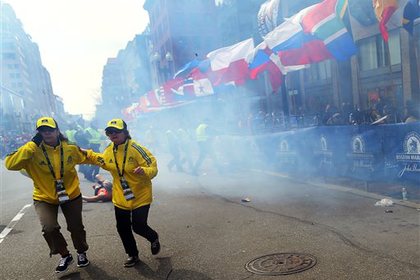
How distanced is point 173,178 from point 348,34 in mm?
5038

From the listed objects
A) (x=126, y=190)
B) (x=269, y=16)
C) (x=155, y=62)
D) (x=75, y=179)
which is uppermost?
(x=155, y=62)

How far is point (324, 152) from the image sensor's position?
24.8 ft

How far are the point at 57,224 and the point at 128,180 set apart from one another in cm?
77

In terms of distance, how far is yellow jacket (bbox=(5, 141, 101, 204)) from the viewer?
3.39 meters

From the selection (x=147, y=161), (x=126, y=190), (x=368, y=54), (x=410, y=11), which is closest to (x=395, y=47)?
(x=368, y=54)

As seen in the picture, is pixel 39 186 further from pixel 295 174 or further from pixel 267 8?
pixel 267 8

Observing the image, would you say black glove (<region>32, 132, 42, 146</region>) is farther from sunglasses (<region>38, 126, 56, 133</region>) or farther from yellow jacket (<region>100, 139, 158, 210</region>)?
yellow jacket (<region>100, 139, 158, 210</region>)

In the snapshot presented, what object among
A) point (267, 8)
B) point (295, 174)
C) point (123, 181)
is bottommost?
point (295, 174)

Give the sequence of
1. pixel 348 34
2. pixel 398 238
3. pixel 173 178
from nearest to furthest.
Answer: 1. pixel 398 238
2. pixel 348 34
3. pixel 173 178

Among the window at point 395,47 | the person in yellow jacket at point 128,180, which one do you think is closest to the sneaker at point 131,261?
the person in yellow jacket at point 128,180

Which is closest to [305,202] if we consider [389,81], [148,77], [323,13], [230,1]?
[323,13]

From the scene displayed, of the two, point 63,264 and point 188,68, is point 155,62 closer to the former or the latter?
point 188,68

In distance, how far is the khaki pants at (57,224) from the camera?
3.46m

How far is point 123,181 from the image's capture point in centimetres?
353
